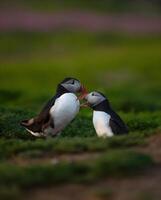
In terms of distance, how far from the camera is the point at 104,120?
40.0ft

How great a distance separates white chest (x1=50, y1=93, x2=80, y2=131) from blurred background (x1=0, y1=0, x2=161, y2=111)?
352 inches

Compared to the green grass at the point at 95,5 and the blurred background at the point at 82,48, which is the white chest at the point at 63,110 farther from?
the green grass at the point at 95,5

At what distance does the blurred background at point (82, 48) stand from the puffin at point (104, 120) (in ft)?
28.4

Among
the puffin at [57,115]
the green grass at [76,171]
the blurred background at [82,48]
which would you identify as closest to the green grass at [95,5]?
the blurred background at [82,48]

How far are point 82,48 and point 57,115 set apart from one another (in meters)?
24.4

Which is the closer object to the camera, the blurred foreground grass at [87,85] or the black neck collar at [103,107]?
the blurred foreground grass at [87,85]

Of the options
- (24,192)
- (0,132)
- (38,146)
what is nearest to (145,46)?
(0,132)

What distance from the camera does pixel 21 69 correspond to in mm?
31719

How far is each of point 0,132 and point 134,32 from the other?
85.6ft

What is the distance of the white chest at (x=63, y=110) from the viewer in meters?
12.2

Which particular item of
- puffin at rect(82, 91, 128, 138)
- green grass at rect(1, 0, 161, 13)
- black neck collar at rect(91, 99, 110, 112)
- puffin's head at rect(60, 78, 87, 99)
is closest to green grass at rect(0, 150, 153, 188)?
puffin at rect(82, 91, 128, 138)

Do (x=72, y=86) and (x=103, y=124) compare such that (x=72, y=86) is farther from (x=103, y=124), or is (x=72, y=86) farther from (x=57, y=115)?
(x=103, y=124)

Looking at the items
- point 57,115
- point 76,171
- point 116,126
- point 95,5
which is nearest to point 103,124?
point 116,126

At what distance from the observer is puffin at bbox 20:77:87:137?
1222 cm
